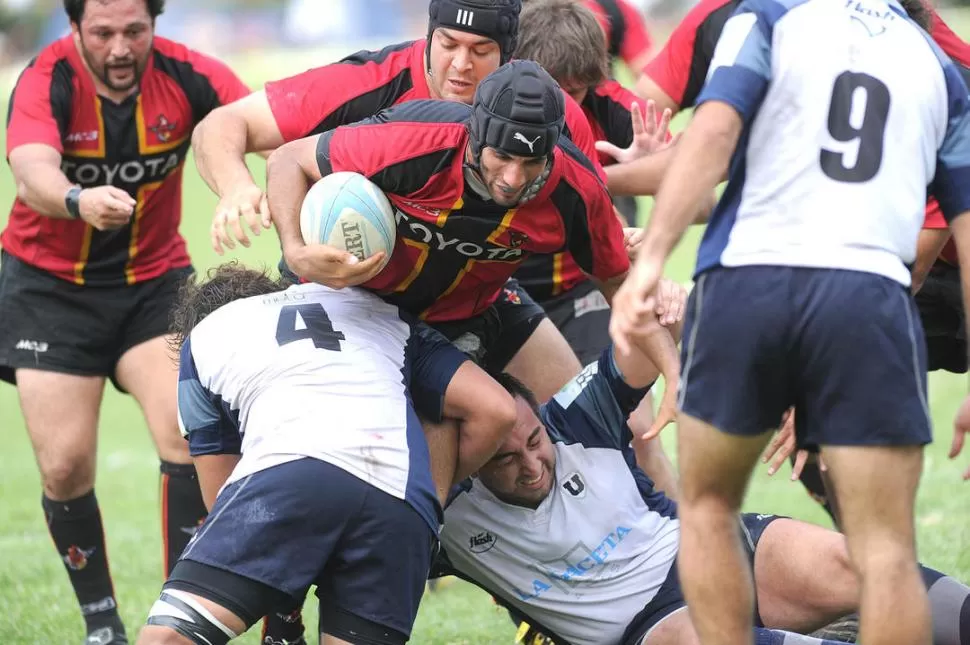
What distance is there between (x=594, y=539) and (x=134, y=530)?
5018 millimetres

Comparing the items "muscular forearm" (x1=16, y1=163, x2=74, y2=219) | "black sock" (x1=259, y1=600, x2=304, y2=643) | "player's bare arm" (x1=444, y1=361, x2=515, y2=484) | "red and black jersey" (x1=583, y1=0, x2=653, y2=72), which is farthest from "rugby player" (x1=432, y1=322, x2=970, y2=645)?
"red and black jersey" (x1=583, y1=0, x2=653, y2=72)

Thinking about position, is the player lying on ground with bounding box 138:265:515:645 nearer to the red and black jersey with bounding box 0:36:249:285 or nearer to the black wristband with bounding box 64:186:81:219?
the black wristband with bounding box 64:186:81:219

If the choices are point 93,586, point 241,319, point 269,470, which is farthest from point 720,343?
point 93,586

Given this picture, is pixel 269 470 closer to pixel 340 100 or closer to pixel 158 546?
pixel 340 100

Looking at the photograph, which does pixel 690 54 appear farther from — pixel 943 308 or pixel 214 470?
pixel 214 470

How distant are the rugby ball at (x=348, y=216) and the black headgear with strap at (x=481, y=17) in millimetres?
942

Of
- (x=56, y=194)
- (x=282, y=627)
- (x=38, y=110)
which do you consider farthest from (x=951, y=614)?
(x=38, y=110)

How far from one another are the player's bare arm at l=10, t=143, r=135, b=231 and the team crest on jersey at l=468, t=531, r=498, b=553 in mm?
1882

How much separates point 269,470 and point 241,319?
0.59 metres

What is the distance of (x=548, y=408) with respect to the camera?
4.72 m

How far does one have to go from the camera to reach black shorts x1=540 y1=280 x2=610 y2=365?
239 inches

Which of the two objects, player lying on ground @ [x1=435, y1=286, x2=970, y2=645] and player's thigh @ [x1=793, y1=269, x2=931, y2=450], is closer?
player's thigh @ [x1=793, y1=269, x2=931, y2=450]

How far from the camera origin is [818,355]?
3227mm

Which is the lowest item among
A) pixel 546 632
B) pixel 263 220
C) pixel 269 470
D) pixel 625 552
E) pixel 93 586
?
pixel 93 586
